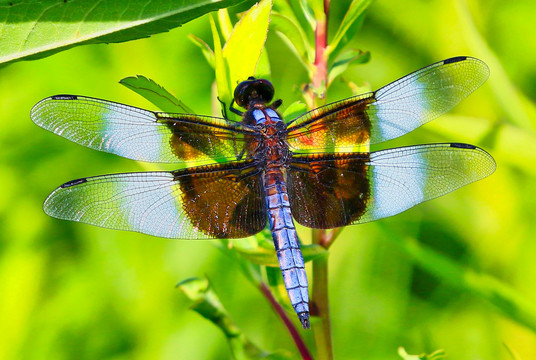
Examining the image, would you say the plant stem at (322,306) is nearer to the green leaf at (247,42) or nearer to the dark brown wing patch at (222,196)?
the dark brown wing patch at (222,196)

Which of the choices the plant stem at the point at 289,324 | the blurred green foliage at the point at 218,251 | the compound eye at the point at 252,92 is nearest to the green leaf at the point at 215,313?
the plant stem at the point at 289,324

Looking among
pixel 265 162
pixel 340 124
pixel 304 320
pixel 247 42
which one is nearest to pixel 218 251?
pixel 265 162

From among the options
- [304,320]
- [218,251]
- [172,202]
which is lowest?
[304,320]

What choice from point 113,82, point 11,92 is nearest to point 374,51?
point 113,82

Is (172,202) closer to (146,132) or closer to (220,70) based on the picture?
(146,132)

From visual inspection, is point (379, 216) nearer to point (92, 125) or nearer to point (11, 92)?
point (92, 125)

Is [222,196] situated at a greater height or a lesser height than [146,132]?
lesser
